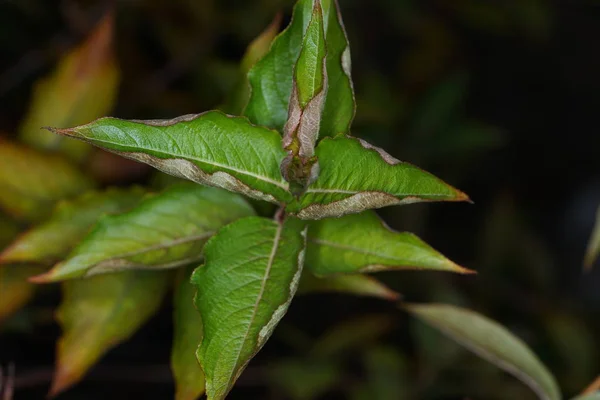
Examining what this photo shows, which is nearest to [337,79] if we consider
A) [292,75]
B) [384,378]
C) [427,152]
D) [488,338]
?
[292,75]

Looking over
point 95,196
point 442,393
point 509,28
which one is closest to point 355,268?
point 95,196

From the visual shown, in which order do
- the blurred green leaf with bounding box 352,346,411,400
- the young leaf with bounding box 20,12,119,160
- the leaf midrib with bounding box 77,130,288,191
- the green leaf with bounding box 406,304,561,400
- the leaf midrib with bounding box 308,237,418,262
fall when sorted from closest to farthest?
the leaf midrib with bounding box 77,130,288,191
the leaf midrib with bounding box 308,237,418,262
the green leaf with bounding box 406,304,561,400
the young leaf with bounding box 20,12,119,160
the blurred green leaf with bounding box 352,346,411,400

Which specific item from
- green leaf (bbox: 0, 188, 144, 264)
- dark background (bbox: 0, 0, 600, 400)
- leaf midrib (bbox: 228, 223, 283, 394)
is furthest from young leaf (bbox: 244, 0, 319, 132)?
dark background (bbox: 0, 0, 600, 400)

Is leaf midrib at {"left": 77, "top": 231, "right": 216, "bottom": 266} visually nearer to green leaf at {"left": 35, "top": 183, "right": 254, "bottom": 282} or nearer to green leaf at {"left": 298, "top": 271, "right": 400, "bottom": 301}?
green leaf at {"left": 35, "top": 183, "right": 254, "bottom": 282}

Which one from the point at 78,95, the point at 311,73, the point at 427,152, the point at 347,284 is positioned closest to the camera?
the point at 311,73

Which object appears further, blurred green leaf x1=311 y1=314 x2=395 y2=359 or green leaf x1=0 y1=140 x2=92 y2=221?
blurred green leaf x1=311 y1=314 x2=395 y2=359

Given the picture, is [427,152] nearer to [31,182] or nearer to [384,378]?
[384,378]

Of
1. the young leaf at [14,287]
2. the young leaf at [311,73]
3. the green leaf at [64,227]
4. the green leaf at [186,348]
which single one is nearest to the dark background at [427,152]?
the young leaf at [14,287]
